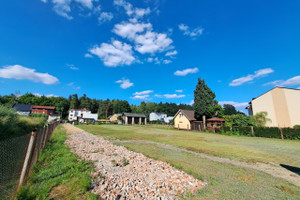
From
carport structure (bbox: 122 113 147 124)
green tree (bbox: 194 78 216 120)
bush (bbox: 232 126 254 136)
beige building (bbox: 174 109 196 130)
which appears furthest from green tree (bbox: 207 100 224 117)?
carport structure (bbox: 122 113 147 124)

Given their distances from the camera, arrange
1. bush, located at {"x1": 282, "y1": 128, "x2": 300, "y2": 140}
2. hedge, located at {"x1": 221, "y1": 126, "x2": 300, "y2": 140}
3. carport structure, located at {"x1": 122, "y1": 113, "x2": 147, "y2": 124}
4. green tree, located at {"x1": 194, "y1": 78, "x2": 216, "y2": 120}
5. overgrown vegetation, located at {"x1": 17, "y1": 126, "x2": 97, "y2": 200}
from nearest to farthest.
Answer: overgrown vegetation, located at {"x1": 17, "y1": 126, "x2": 97, "y2": 200}, bush, located at {"x1": 282, "y1": 128, "x2": 300, "y2": 140}, hedge, located at {"x1": 221, "y1": 126, "x2": 300, "y2": 140}, green tree, located at {"x1": 194, "y1": 78, "x2": 216, "y2": 120}, carport structure, located at {"x1": 122, "y1": 113, "x2": 147, "y2": 124}

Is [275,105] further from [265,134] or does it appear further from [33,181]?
[33,181]

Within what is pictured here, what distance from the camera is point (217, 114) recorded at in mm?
29656

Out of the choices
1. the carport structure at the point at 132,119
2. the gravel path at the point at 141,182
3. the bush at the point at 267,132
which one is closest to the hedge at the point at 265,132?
the bush at the point at 267,132

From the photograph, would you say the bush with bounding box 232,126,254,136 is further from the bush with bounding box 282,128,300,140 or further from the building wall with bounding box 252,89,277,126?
the building wall with bounding box 252,89,277,126

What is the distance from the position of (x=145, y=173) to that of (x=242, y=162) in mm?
4866

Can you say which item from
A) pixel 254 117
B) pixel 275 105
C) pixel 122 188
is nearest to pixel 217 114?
pixel 254 117

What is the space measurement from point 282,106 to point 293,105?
1266 millimetres

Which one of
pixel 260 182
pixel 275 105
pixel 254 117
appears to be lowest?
pixel 260 182

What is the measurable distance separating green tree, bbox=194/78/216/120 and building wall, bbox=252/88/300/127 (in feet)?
30.3

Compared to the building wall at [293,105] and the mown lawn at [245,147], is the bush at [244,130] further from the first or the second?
the building wall at [293,105]

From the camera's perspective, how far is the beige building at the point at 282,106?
20.2 meters

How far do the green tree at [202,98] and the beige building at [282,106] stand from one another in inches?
362

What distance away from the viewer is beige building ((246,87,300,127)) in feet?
66.3
